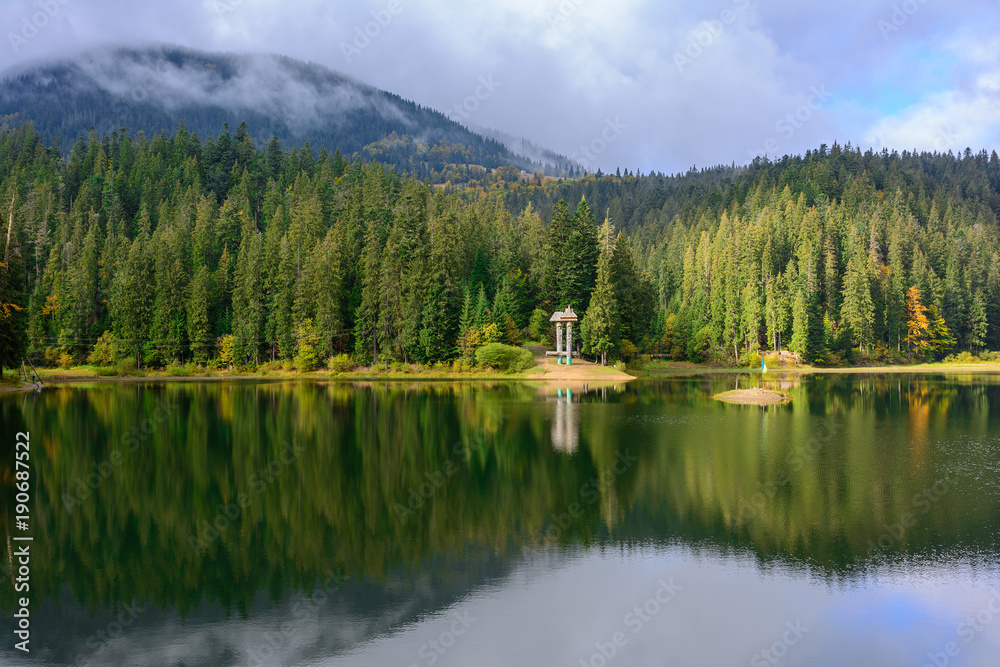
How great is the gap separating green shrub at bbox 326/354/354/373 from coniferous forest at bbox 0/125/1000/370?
157cm

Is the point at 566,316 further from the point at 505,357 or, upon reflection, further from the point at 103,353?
the point at 103,353

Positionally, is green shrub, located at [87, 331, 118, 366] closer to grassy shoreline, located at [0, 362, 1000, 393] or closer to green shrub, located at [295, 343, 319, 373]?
Result: grassy shoreline, located at [0, 362, 1000, 393]

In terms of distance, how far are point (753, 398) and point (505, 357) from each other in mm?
33250

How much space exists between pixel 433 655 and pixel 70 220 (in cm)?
12204

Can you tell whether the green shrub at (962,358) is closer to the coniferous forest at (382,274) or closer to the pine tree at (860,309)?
the coniferous forest at (382,274)

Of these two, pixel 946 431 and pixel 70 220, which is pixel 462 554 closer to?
pixel 946 431

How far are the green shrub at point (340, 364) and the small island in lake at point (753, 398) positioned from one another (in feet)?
156

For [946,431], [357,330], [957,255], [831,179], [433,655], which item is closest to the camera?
[433,655]

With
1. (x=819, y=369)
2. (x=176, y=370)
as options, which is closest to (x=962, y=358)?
(x=819, y=369)

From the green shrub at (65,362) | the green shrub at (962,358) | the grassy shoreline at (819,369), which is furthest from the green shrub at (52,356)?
the green shrub at (962,358)

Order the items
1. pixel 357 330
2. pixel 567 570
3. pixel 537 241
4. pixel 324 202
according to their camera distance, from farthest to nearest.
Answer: pixel 324 202
pixel 537 241
pixel 357 330
pixel 567 570

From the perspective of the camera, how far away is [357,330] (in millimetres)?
88875

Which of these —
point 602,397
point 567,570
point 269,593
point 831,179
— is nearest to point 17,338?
point 602,397

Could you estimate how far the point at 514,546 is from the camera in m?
20.1
